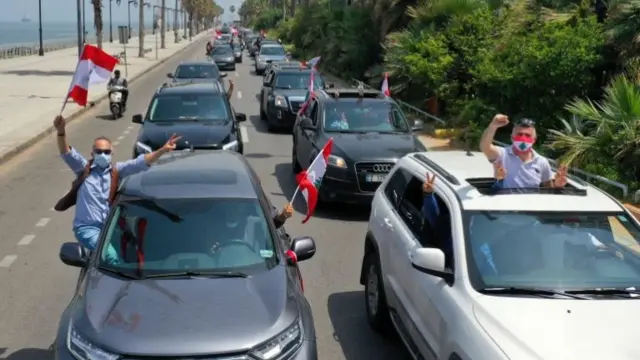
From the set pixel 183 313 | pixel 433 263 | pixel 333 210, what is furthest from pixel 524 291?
pixel 333 210

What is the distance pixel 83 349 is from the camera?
5168 mm

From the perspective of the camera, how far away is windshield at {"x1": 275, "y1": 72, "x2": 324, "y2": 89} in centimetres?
2447

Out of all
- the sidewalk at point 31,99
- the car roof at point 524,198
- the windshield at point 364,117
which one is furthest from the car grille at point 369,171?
the car roof at point 524,198

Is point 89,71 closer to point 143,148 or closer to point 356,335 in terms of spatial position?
point 356,335

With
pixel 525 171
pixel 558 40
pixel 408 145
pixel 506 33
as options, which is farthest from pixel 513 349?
pixel 506 33

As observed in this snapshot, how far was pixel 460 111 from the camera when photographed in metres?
21.2

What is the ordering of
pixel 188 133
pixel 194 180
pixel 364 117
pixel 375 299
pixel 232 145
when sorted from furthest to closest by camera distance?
1. pixel 364 117
2. pixel 188 133
3. pixel 232 145
4. pixel 375 299
5. pixel 194 180

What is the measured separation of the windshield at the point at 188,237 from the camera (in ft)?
20.0

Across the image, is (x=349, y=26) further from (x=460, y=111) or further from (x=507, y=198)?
(x=507, y=198)

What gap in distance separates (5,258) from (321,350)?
4931 mm

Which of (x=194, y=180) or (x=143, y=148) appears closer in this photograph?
(x=194, y=180)

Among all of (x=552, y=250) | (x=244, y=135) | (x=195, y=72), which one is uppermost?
(x=552, y=250)

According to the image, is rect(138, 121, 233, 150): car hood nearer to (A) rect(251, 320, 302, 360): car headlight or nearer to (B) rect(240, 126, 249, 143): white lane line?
(B) rect(240, 126, 249, 143): white lane line

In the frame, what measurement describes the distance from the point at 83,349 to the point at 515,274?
2.77m
